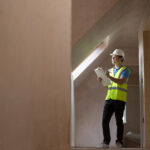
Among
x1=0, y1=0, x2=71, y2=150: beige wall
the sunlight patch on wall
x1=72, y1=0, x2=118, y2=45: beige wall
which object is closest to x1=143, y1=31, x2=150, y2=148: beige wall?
x1=72, y1=0, x2=118, y2=45: beige wall

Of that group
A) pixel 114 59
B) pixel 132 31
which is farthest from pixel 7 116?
pixel 132 31

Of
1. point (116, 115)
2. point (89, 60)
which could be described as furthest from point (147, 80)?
point (89, 60)

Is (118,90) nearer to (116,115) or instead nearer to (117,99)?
(117,99)

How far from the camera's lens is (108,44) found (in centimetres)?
787

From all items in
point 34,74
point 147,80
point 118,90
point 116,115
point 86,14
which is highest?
point 86,14

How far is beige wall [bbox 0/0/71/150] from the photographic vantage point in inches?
62.3

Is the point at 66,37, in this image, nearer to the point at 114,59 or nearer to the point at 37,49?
the point at 37,49

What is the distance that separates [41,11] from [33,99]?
1.51 ft

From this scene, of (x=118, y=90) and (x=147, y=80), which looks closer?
(x=118, y=90)

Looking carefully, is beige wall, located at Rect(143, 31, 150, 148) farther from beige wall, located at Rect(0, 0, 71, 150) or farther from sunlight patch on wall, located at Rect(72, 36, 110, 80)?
beige wall, located at Rect(0, 0, 71, 150)

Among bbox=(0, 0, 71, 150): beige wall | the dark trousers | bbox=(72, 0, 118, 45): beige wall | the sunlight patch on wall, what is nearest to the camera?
bbox=(0, 0, 71, 150): beige wall

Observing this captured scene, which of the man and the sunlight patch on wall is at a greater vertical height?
the sunlight patch on wall

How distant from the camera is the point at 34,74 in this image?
5.80 ft

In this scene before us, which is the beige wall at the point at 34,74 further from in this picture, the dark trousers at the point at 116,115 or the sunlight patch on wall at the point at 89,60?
the sunlight patch on wall at the point at 89,60
